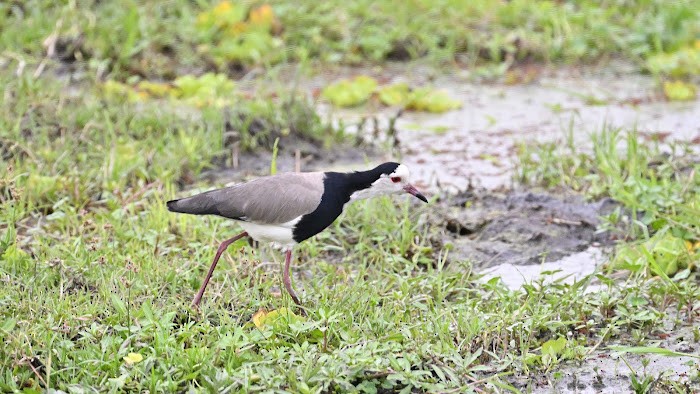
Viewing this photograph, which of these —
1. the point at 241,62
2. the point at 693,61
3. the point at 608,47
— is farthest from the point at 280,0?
the point at 693,61

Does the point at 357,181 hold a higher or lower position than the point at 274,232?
higher

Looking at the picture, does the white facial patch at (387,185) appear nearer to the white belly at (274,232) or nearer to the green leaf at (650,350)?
the white belly at (274,232)

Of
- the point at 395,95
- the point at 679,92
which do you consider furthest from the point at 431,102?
the point at 679,92

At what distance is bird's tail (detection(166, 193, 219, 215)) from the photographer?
16.1ft

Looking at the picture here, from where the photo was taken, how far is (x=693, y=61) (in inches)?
328

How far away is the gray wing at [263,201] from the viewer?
16.0ft

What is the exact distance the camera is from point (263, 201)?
4883 millimetres

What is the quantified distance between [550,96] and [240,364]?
4586mm

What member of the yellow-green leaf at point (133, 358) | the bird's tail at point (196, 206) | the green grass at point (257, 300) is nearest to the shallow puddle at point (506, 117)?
the green grass at point (257, 300)

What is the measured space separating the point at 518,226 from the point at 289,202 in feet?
5.32

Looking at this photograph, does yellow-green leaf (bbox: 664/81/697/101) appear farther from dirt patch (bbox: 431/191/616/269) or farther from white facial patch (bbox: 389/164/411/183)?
white facial patch (bbox: 389/164/411/183)

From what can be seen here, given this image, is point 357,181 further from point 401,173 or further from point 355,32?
point 355,32

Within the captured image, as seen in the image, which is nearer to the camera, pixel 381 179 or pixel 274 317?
pixel 274 317

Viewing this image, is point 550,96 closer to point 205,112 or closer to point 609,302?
point 205,112
